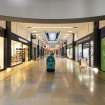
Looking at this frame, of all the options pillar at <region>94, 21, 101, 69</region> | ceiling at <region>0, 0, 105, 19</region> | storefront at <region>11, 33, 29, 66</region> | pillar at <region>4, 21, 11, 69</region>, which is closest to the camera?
ceiling at <region>0, 0, 105, 19</region>

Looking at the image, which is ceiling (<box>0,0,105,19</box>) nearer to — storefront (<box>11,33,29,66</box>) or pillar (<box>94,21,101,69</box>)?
pillar (<box>94,21,101,69</box>)

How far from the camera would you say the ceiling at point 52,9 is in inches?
350

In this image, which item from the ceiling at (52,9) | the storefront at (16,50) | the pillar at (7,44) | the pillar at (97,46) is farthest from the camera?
the storefront at (16,50)

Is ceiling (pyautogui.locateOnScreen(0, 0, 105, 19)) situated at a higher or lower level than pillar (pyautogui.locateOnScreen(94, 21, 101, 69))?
higher

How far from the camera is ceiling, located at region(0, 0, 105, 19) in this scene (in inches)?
350

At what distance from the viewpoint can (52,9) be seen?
930 cm

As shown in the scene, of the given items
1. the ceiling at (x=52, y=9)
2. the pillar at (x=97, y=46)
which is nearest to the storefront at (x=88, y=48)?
the pillar at (x=97, y=46)

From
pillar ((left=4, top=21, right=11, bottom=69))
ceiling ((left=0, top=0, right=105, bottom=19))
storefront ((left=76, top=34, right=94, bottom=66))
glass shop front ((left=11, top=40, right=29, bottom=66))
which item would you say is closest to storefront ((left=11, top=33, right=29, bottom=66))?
glass shop front ((left=11, top=40, right=29, bottom=66))

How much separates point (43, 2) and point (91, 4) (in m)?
1.94

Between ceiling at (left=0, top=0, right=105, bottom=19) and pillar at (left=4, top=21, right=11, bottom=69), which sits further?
pillar at (left=4, top=21, right=11, bottom=69)

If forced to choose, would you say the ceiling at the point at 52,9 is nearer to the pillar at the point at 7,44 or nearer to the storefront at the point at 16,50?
the pillar at the point at 7,44

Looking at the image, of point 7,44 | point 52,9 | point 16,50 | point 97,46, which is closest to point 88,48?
point 97,46

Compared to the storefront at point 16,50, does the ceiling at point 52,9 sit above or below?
above

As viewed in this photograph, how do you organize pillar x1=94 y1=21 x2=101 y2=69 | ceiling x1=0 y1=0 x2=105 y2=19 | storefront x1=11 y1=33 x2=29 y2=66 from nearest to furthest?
ceiling x1=0 y1=0 x2=105 y2=19 < pillar x1=94 y1=21 x2=101 y2=69 < storefront x1=11 y1=33 x2=29 y2=66
